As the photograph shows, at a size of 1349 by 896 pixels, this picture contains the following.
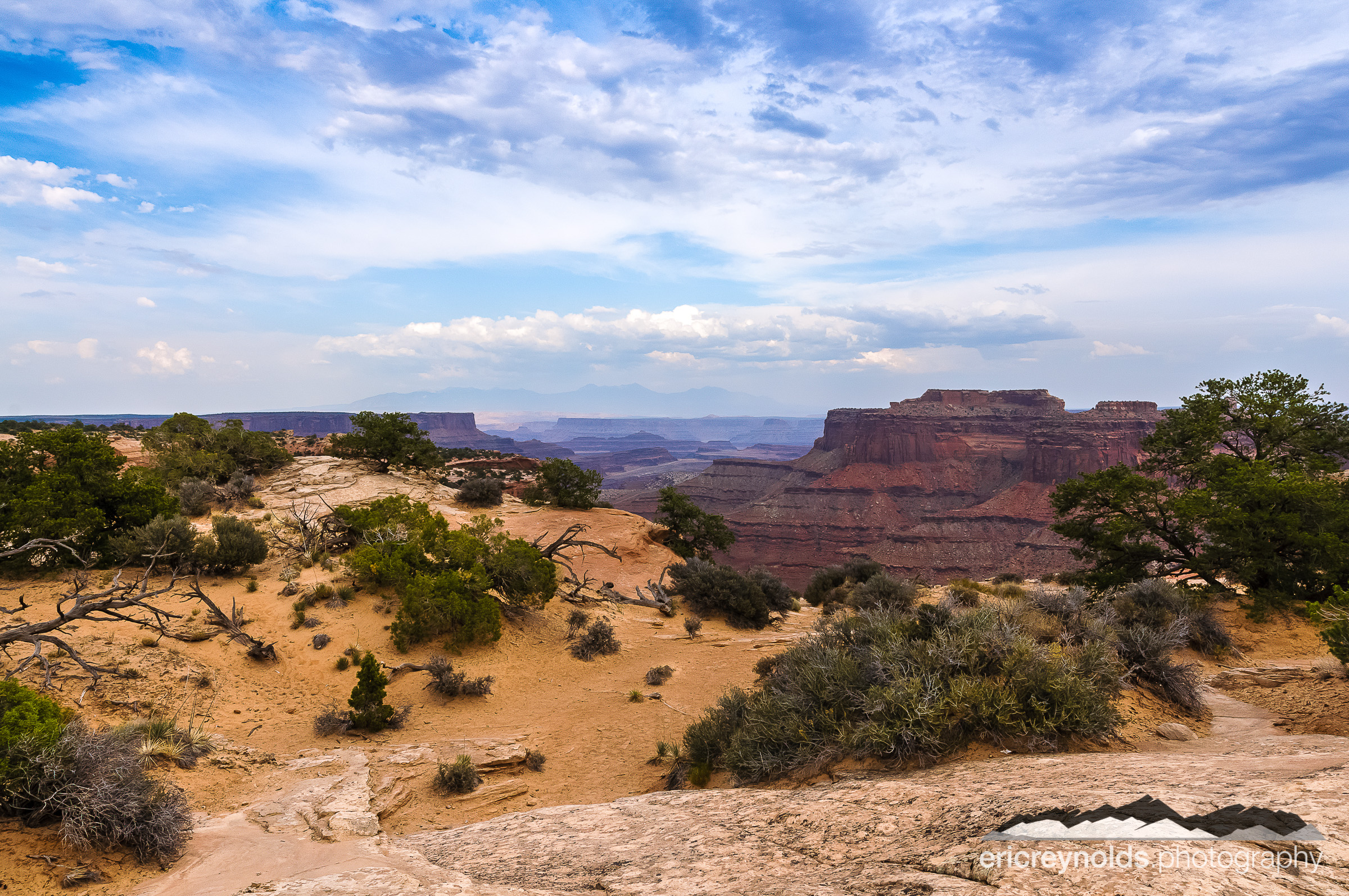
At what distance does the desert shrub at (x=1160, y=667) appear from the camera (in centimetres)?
774

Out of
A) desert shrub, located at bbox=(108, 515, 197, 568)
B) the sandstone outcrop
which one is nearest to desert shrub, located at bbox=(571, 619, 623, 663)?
the sandstone outcrop

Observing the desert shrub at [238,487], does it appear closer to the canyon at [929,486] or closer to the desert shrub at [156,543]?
the desert shrub at [156,543]

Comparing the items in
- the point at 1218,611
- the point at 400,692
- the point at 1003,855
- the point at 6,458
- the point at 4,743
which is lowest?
the point at 400,692

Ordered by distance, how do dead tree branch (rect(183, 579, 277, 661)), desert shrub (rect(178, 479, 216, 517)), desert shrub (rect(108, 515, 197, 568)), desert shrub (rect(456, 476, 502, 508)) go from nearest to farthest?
dead tree branch (rect(183, 579, 277, 661))
desert shrub (rect(108, 515, 197, 568))
desert shrub (rect(178, 479, 216, 517))
desert shrub (rect(456, 476, 502, 508))

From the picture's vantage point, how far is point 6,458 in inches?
595

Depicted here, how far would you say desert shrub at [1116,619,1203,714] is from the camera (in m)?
7.74

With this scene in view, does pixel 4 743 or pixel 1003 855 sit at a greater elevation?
pixel 1003 855

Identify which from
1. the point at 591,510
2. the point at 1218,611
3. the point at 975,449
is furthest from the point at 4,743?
the point at 975,449

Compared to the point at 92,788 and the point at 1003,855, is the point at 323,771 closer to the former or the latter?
the point at 92,788

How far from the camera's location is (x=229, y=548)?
15508mm

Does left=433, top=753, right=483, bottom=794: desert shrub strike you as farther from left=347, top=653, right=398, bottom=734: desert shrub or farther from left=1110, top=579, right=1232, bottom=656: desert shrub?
left=1110, top=579, right=1232, bottom=656: desert shrub

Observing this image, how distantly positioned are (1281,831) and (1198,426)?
18899mm

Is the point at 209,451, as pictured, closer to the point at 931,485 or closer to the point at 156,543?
the point at 156,543

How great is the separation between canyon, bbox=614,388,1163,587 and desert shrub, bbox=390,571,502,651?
4762 cm
